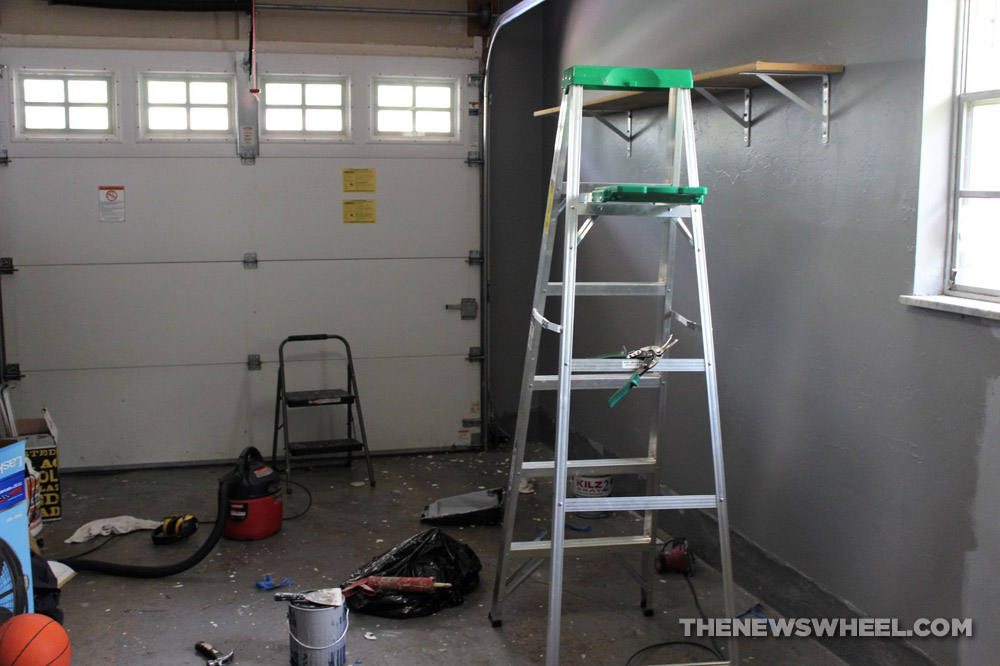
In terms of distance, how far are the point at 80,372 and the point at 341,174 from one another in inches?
71.1

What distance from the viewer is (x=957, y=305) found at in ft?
7.72

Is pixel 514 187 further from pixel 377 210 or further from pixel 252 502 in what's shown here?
pixel 252 502

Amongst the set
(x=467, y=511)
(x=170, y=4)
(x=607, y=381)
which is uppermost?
(x=170, y=4)

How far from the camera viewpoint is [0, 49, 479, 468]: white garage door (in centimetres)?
496

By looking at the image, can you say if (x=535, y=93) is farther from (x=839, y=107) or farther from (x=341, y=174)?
(x=839, y=107)

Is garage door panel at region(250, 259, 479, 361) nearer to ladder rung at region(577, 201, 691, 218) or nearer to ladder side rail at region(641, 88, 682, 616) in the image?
ladder side rail at region(641, 88, 682, 616)

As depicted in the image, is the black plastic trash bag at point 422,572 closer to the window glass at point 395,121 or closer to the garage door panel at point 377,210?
the garage door panel at point 377,210

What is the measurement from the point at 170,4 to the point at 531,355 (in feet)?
10.7

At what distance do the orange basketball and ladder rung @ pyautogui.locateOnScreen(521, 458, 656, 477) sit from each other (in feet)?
4.89

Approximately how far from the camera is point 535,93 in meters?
5.57

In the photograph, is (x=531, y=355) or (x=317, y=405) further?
(x=317, y=405)

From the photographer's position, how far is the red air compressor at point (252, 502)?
157 inches

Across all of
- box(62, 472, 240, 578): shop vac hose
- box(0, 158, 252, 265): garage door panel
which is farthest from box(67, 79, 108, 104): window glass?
box(62, 472, 240, 578): shop vac hose

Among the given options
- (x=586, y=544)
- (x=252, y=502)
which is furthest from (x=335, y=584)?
(x=586, y=544)
